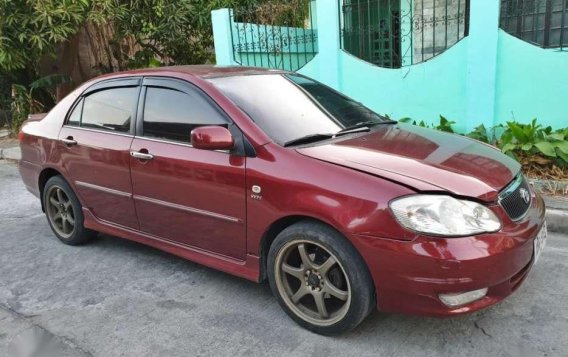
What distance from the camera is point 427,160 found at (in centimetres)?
294

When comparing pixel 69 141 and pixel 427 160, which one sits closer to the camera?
pixel 427 160

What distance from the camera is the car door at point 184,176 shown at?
3.22 meters

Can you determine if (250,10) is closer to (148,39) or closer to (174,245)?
(148,39)

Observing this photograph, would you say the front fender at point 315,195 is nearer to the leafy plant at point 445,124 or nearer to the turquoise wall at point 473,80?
the leafy plant at point 445,124

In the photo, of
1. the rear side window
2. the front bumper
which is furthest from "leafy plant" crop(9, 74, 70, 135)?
the front bumper

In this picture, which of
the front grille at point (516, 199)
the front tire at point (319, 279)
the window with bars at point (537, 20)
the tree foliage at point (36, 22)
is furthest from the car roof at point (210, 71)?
the tree foliage at point (36, 22)

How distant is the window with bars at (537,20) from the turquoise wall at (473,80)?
396mm

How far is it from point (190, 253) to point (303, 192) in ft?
3.87

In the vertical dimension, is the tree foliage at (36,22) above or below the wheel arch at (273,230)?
above

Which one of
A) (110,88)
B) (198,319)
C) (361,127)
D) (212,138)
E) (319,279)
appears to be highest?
(110,88)

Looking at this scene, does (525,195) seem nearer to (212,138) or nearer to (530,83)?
(212,138)

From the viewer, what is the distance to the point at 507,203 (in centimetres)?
279

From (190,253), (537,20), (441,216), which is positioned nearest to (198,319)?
(190,253)

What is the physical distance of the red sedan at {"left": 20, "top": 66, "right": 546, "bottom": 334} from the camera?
258 centimetres
